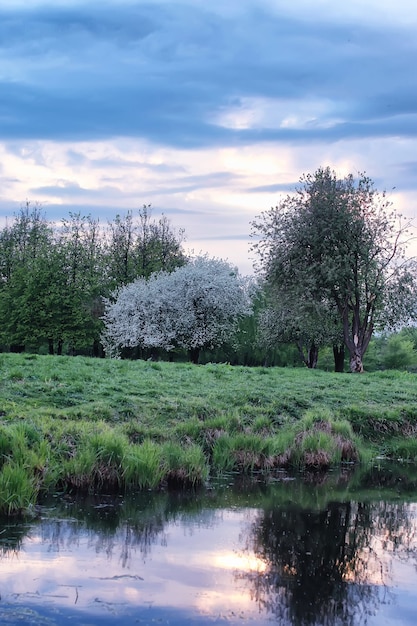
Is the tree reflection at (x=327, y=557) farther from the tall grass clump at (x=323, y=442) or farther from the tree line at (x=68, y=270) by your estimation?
→ the tree line at (x=68, y=270)

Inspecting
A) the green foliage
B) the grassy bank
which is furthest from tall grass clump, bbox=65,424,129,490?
the green foliage

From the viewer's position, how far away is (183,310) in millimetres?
56188

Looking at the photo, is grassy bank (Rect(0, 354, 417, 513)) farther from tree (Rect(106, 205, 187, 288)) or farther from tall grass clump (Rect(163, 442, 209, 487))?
tree (Rect(106, 205, 187, 288))

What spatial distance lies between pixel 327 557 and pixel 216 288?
151 feet

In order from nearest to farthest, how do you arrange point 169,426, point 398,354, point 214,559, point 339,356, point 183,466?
point 214,559 → point 183,466 → point 169,426 → point 339,356 → point 398,354

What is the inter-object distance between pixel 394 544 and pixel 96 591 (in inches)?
210

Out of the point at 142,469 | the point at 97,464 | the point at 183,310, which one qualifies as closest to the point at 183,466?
the point at 142,469

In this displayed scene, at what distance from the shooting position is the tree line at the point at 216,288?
41656 millimetres

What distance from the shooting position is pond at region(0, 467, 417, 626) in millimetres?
8469

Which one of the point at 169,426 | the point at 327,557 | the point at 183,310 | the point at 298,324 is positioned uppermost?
the point at 183,310

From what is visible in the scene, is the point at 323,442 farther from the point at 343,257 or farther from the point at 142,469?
the point at 343,257

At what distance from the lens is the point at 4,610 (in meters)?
8.03

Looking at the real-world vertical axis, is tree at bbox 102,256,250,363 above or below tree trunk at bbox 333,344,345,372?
above

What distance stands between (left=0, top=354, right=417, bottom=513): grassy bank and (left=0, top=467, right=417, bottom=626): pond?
67 cm
